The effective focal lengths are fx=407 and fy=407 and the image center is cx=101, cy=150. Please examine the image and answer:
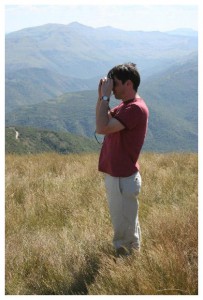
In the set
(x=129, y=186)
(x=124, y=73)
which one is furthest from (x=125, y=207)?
(x=124, y=73)

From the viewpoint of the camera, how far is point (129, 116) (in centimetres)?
359

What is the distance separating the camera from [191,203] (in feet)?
17.2

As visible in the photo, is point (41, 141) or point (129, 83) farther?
point (41, 141)

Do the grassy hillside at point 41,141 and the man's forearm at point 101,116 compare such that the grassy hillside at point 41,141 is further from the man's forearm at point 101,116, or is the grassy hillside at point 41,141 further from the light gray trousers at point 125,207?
the man's forearm at point 101,116

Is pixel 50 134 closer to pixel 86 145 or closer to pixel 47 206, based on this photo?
pixel 86 145

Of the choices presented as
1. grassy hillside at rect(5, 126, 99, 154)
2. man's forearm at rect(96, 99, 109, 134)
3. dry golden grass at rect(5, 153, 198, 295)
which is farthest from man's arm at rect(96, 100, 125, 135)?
grassy hillside at rect(5, 126, 99, 154)

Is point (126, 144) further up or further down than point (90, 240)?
further up

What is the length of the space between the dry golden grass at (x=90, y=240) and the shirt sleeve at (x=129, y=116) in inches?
41.8

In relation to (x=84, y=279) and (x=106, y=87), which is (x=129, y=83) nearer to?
(x=106, y=87)

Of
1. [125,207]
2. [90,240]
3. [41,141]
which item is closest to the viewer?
[125,207]

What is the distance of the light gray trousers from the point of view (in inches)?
149

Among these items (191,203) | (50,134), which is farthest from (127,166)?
(50,134)

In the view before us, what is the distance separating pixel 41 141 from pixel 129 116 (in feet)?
394

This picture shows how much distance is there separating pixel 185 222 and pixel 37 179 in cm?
384
